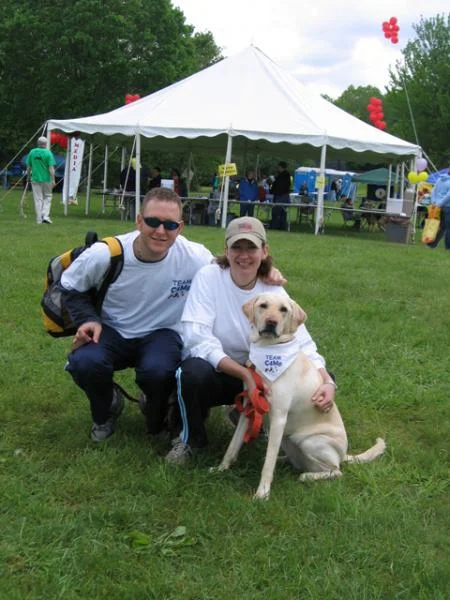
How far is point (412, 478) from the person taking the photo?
356 centimetres

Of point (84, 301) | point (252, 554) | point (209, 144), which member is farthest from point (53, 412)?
point (209, 144)

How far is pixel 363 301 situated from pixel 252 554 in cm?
522

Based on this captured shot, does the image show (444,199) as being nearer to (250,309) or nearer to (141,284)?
(141,284)

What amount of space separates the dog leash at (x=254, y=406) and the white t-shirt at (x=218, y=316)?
0.26 meters

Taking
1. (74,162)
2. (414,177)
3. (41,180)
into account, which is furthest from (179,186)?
(414,177)

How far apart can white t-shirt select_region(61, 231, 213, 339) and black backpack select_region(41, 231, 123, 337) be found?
3 centimetres

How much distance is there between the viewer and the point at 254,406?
130 inches

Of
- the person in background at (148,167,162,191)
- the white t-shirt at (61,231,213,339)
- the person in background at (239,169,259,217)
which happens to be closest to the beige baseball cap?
the white t-shirt at (61,231,213,339)

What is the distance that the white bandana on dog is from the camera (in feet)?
10.9

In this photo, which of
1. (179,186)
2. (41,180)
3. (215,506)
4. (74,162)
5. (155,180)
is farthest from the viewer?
(74,162)

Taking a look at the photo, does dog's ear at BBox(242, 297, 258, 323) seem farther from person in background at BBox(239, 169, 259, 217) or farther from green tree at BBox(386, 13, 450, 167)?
green tree at BBox(386, 13, 450, 167)

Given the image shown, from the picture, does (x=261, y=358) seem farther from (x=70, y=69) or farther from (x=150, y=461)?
(x=70, y=69)

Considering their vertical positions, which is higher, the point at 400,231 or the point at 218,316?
the point at 400,231

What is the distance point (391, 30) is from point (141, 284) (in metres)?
19.3
